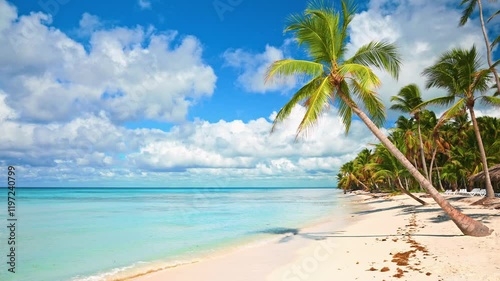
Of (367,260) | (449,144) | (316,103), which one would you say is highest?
(449,144)

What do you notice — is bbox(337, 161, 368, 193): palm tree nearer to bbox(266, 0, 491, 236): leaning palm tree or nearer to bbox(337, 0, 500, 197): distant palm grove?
bbox(337, 0, 500, 197): distant palm grove

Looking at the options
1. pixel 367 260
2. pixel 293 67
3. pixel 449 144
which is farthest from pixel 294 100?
pixel 449 144

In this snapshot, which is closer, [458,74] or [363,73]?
[363,73]

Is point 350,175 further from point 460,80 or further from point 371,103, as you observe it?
point 371,103

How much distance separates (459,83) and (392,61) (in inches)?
268

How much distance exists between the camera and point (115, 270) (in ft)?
29.2

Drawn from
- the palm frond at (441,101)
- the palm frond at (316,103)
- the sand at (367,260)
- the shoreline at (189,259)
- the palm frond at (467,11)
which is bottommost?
the shoreline at (189,259)

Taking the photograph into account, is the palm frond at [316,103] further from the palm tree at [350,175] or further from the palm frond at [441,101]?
the palm tree at [350,175]

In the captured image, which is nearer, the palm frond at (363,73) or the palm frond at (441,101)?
the palm frond at (363,73)

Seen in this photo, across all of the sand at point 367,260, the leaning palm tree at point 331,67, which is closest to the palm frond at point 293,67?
the leaning palm tree at point 331,67

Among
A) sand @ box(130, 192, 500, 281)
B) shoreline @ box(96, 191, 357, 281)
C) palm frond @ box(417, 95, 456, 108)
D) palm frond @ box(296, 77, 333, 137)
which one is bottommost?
shoreline @ box(96, 191, 357, 281)

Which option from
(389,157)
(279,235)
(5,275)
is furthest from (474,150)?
(5,275)

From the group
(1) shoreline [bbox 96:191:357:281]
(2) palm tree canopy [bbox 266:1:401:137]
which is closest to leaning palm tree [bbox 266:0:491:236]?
(2) palm tree canopy [bbox 266:1:401:137]

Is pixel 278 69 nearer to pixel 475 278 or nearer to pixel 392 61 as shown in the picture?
pixel 392 61
